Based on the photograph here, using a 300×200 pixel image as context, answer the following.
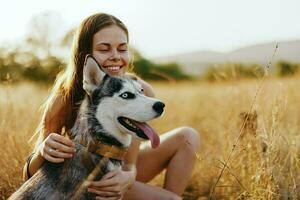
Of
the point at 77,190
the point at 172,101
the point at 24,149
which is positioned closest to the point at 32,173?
the point at 77,190

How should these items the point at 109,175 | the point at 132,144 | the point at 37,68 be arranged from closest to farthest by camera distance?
1. the point at 109,175
2. the point at 132,144
3. the point at 37,68

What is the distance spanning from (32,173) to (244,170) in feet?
5.45

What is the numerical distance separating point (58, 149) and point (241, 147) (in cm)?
145

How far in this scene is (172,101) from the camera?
10.9 meters

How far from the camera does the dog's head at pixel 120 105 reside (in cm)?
334

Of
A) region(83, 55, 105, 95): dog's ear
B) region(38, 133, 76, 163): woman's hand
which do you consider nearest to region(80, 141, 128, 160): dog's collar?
region(38, 133, 76, 163): woman's hand

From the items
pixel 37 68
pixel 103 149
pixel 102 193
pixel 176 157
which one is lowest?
pixel 37 68

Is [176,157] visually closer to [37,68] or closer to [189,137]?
[189,137]

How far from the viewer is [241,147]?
411 cm

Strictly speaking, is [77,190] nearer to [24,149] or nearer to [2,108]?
[24,149]

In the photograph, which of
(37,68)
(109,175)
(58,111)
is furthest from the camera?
(37,68)

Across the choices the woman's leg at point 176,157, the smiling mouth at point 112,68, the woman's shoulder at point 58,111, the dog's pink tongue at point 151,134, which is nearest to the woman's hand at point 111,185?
the dog's pink tongue at point 151,134

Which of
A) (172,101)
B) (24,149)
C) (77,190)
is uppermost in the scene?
(77,190)

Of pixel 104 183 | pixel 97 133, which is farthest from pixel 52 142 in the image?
pixel 104 183
